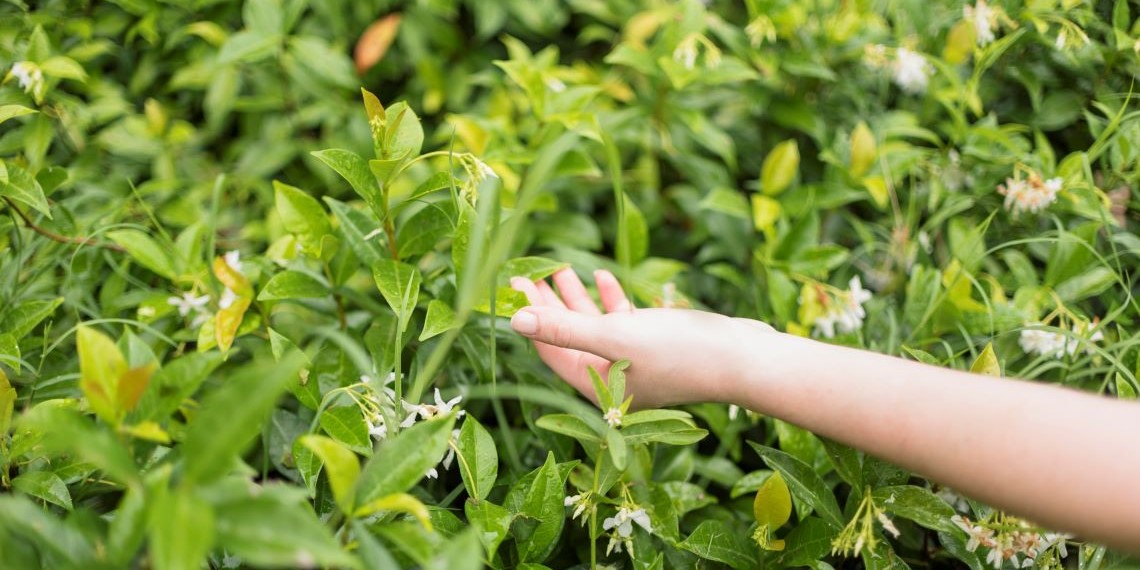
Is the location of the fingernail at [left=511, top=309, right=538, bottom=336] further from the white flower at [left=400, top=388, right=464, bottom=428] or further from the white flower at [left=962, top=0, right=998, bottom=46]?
the white flower at [left=962, top=0, right=998, bottom=46]

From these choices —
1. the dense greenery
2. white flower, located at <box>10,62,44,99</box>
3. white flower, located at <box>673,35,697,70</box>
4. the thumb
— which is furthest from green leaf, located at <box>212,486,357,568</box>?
white flower, located at <box>673,35,697,70</box>

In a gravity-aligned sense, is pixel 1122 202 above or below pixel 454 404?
above

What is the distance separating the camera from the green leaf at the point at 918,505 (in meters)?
0.90

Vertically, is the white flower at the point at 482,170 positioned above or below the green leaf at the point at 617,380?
above

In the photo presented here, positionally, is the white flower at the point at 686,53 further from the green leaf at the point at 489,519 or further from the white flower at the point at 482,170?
the green leaf at the point at 489,519

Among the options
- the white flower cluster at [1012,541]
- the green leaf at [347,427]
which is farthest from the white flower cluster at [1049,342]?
the green leaf at [347,427]

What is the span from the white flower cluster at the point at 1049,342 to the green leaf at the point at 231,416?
1036 millimetres

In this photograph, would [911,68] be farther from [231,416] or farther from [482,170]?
[231,416]

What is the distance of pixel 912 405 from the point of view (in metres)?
0.76

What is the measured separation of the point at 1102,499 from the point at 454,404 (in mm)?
696

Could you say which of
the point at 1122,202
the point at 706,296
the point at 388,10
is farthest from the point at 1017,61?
the point at 388,10

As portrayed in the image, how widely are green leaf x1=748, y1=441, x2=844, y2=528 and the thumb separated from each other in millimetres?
236

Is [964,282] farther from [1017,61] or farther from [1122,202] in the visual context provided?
[1017,61]

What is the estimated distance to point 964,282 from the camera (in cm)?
119
